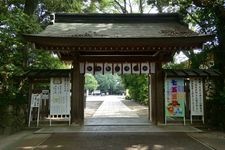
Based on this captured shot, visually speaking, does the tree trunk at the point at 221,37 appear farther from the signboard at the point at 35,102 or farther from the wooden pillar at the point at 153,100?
the signboard at the point at 35,102

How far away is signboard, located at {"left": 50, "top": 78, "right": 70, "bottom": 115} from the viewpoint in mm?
14406

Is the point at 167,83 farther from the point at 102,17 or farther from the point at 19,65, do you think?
the point at 19,65

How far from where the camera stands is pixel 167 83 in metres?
14.7

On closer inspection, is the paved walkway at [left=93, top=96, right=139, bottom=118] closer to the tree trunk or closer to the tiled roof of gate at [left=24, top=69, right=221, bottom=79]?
the tiled roof of gate at [left=24, top=69, right=221, bottom=79]

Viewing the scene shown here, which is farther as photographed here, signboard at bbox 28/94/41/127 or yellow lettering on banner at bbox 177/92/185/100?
yellow lettering on banner at bbox 177/92/185/100

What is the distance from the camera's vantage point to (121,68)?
15.3m

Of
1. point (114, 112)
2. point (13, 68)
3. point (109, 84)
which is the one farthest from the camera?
point (109, 84)

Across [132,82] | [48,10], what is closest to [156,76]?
[48,10]

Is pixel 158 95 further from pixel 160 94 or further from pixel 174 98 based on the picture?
pixel 174 98

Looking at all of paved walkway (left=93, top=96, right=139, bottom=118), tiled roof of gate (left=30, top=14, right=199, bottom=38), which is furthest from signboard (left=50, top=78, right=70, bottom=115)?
paved walkway (left=93, top=96, right=139, bottom=118)

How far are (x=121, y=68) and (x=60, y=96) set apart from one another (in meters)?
3.27

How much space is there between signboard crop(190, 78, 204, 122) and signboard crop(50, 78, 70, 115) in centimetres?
583

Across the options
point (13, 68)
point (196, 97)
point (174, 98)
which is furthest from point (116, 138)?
point (13, 68)

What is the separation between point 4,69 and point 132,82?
74.6ft
